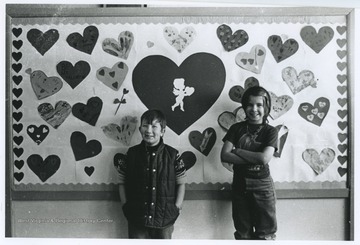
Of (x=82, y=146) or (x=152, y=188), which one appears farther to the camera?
(x=82, y=146)

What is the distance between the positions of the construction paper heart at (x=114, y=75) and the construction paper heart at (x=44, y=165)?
289 mm

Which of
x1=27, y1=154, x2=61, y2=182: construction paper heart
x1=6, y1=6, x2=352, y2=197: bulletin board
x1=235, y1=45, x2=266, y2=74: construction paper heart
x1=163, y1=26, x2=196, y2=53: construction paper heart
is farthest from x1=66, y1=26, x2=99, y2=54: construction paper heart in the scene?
x1=235, y1=45, x2=266, y2=74: construction paper heart

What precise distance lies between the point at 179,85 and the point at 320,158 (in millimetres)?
503

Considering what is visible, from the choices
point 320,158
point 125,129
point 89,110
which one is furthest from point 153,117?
point 320,158

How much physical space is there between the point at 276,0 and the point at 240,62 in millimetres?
210

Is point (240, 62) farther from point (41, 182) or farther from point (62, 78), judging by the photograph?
point (41, 182)

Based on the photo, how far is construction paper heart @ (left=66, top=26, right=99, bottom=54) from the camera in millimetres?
1170

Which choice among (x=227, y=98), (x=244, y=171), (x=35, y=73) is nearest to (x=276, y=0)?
(x=227, y=98)

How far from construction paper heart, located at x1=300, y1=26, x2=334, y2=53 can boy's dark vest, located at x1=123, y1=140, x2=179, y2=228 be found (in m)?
0.56

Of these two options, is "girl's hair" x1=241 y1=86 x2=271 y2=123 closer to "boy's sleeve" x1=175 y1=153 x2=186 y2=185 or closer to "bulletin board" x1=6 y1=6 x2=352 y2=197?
"bulletin board" x1=6 y1=6 x2=352 y2=197

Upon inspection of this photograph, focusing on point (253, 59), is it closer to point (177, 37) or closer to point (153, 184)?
point (177, 37)

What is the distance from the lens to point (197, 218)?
3.84 ft

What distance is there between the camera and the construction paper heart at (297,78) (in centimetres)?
117

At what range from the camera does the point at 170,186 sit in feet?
3.58
